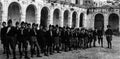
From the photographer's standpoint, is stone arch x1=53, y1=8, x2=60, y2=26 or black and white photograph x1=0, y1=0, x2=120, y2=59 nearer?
black and white photograph x1=0, y1=0, x2=120, y2=59

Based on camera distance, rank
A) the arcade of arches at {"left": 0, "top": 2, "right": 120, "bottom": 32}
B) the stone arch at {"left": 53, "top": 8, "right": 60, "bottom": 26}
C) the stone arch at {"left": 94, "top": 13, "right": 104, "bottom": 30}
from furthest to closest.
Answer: the stone arch at {"left": 94, "top": 13, "right": 104, "bottom": 30} → the stone arch at {"left": 53, "top": 8, "right": 60, "bottom": 26} → the arcade of arches at {"left": 0, "top": 2, "right": 120, "bottom": 32}

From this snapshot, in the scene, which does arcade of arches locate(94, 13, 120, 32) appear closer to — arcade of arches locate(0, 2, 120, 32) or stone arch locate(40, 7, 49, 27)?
arcade of arches locate(0, 2, 120, 32)

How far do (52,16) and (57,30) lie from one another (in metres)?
15.1

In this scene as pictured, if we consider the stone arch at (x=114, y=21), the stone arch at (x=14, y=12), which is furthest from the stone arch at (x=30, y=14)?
the stone arch at (x=114, y=21)

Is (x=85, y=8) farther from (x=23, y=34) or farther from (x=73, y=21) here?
(x=23, y=34)

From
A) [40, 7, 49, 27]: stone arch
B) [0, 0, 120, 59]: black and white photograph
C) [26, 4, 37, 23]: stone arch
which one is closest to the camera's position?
[0, 0, 120, 59]: black and white photograph

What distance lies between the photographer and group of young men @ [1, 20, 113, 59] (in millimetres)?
8156

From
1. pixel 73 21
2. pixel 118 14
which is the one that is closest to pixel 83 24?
pixel 73 21

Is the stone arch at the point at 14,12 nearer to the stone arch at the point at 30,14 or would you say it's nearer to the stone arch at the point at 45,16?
the stone arch at the point at 30,14

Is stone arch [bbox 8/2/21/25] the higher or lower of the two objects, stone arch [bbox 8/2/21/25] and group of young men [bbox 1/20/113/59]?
the higher

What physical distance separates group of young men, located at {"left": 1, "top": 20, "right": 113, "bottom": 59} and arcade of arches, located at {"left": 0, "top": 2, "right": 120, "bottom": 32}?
9263mm

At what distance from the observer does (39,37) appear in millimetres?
9477

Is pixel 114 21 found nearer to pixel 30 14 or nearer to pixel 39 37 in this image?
pixel 30 14

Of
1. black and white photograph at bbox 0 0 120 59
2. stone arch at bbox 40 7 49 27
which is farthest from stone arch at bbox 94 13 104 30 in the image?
stone arch at bbox 40 7 49 27
